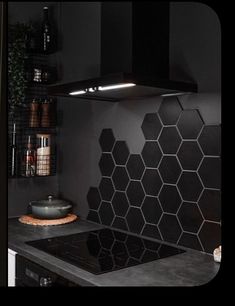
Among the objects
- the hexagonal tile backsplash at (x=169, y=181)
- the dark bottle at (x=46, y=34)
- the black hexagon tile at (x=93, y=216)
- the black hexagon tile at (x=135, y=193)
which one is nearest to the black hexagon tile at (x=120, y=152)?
the hexagonal tile backsplash at (x=169, y=181)

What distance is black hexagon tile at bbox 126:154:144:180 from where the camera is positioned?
2071mm

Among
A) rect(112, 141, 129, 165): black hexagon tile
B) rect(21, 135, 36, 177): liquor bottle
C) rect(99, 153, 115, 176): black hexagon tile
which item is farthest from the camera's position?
rect(21, 135, 36, 177): liquor bottle

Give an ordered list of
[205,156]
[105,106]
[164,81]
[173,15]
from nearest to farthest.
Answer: [164,81]
[205,156]
[173,15]
[105,106]

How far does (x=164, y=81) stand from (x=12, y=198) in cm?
133

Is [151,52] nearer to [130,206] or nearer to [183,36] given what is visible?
[183,36]

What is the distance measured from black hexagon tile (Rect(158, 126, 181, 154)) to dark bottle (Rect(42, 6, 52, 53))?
1020mm

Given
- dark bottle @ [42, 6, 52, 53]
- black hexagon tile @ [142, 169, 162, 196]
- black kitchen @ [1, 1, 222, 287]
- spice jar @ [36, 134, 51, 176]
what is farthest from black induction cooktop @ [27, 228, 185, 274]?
dark bottle @ [42, 6, 52, 53]

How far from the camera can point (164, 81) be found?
1615mm

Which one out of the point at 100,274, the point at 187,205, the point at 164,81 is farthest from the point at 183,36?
the point at 100,274

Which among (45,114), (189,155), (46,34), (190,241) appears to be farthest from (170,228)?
(46,34)

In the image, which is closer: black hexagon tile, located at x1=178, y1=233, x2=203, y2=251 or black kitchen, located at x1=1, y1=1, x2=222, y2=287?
black kitchen, located at x1=1, y1=1, x2=222, y2=287

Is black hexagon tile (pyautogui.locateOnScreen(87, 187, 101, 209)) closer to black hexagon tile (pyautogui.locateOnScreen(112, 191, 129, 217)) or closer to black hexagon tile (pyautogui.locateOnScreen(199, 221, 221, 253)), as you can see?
black hexagon tile (pyautogui.locateOnScreen(112, 191, 129, 217))

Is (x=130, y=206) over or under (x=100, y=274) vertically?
over

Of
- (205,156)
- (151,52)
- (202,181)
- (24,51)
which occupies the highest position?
(24,51)
